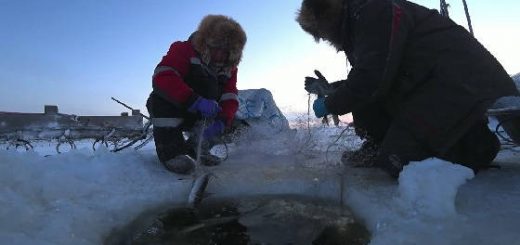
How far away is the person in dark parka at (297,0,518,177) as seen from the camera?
2.42 metres

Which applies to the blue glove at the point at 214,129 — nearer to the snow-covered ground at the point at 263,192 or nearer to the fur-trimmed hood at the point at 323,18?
the snow-covered ground at the point at 263,192

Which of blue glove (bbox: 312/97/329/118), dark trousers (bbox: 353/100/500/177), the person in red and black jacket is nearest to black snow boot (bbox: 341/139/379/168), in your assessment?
dark trousers (bbox: 353/100/500/177)

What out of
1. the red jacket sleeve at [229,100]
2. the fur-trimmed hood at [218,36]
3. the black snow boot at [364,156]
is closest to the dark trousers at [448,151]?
the black snow boot at [364,156]

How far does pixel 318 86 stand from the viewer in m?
3.28

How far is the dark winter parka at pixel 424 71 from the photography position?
2.41m

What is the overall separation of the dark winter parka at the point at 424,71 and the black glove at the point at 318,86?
1.95 feet

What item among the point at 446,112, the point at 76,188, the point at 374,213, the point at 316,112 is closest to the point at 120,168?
the point at 76,188

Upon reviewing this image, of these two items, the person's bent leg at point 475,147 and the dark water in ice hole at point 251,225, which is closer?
the dark water in ice hole at point 251,225

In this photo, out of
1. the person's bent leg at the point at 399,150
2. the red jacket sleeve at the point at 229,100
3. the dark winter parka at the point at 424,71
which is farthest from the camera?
the red jacket sleeve at the point at 229,100

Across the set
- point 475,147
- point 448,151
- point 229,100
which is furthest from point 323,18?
point 229,100

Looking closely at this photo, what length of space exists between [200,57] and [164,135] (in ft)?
2.20

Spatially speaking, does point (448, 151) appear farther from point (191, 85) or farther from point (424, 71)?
point (191, 85)

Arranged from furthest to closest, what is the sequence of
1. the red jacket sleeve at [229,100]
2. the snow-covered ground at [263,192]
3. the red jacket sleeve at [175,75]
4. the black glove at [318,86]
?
the red jacket sleeve at [229,100], the red jacket sleeve at [175,75], the black glove at [318,86], the snow-covered ground at [263,192]

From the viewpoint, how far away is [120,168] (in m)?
3.12
